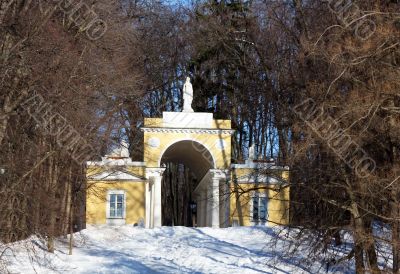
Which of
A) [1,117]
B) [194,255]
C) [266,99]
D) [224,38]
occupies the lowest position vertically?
[194,255]

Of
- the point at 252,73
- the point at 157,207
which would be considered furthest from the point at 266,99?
the point at 157,207

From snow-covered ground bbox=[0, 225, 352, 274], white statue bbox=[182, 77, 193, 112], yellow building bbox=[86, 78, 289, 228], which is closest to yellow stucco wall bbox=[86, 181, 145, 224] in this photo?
yellow building bbox=[86, 78, 289, 228]

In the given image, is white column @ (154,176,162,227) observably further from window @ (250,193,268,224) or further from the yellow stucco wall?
window @ (250,193,268,224)

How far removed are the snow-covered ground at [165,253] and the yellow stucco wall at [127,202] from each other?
1691 millimetres

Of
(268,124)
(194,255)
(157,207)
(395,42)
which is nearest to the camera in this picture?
(395,42)

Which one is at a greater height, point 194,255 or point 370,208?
point 370,208

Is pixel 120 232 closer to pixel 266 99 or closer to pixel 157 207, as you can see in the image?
pixel 157 207

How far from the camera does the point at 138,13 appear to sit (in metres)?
38.5

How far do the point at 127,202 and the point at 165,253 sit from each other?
748cm

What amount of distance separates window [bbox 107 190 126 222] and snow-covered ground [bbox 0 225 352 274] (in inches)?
71.7

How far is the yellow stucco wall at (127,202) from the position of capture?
29062 millimetres

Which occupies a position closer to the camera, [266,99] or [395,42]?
[395,42]

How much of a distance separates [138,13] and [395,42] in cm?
2707

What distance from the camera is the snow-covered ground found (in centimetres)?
1850
